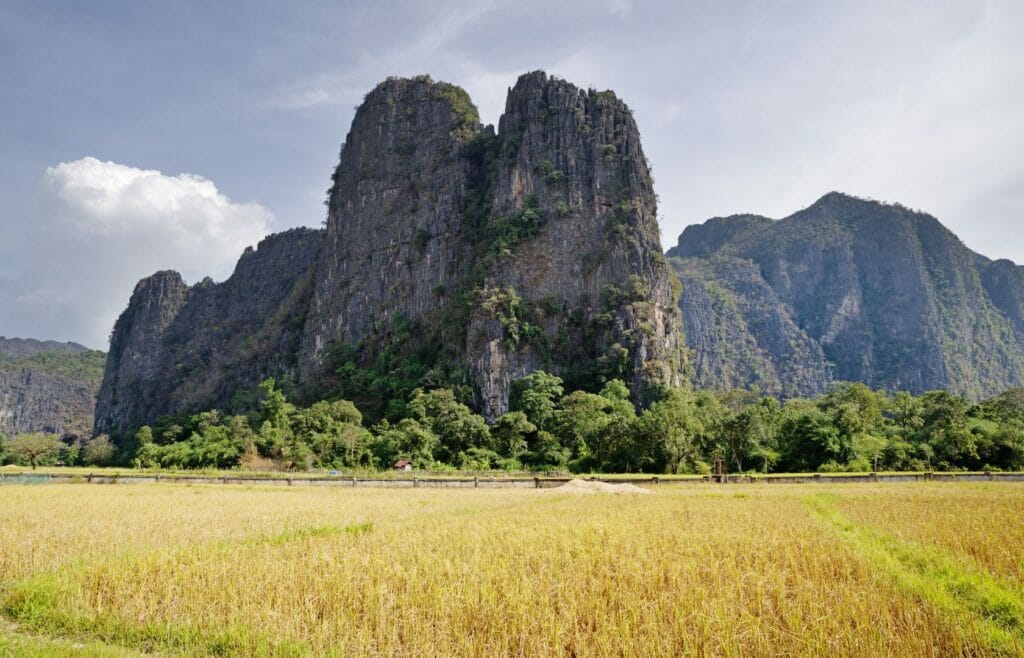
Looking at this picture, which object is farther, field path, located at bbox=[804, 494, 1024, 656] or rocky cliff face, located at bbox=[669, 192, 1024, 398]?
rocky cliff face, located at bbox=[669, 192, 1024, 398]

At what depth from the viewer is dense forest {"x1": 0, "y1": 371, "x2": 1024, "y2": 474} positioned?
48281mm

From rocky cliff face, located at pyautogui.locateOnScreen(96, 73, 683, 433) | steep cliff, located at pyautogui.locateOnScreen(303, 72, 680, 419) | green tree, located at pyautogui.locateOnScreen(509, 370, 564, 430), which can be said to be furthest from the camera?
rocky cliff face, located at pyautogui.locateOnScreen(96, 73, 683, 433)

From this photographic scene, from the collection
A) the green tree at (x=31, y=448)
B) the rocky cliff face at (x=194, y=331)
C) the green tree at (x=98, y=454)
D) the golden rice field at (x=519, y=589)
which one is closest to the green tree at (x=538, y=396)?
the golden rice field at (x=519, y=589)

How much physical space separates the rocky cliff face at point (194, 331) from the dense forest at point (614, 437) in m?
47.7

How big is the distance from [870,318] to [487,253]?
14308 centimetres

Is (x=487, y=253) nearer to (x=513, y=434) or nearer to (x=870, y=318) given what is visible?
(x=513, y=434)

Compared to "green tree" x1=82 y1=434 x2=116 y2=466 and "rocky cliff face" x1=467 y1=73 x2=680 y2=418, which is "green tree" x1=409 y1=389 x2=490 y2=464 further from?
"green tree" x1=82 y1=434 x2=116 y2=466

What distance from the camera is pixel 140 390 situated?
14200 cm

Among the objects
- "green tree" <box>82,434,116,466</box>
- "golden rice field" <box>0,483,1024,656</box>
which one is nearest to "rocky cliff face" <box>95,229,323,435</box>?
"green tree" <box>82,434,116,466</box>

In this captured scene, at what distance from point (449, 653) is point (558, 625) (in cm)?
116

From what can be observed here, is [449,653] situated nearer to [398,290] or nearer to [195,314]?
[398,290]

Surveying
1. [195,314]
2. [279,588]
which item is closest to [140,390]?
[195,314]

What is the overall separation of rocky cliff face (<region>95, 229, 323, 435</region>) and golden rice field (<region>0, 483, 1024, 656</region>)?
370 ft

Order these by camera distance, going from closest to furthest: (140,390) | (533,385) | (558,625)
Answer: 1. (558,625)
2. (533,385)
3. (140,390)
